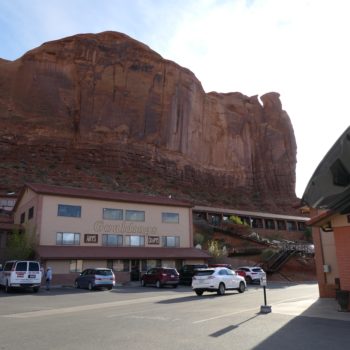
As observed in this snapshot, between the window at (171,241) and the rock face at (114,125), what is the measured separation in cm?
3460

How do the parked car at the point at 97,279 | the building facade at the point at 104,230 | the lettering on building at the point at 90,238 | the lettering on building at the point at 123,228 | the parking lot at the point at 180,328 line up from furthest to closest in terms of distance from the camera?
the lettering on building at the point at 123,228 < the lettering on building at the point at 90,238 < the building facade at the point at 104,230 < the parked car at the point at 97,279 < the parking lot at the point at 180,328

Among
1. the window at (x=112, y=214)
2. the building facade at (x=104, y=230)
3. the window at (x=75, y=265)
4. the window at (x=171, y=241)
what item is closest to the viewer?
the window at (x=75, y=265)

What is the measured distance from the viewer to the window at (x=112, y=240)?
3779 centimetres

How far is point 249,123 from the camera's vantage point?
118812mm

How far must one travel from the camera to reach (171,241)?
137ft

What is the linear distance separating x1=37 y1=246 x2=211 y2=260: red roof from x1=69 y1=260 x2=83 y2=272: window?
789mm

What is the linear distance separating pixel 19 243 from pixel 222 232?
107 feet

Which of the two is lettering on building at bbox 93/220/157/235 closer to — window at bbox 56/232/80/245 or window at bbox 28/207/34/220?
window at bbox 56/232/80/245

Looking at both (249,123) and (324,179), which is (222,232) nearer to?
(324,179)

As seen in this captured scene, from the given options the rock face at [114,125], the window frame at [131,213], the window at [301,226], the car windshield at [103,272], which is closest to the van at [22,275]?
the car windshield at [103,272]

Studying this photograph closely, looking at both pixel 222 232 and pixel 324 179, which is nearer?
pixel 324 179

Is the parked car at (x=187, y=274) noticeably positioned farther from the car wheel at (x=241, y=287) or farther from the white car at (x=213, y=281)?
the white car at (x=213, y=281)

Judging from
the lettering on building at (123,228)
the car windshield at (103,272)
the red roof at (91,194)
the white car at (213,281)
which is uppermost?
the red roof at (91,194)

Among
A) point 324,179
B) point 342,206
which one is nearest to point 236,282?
point 342,206
